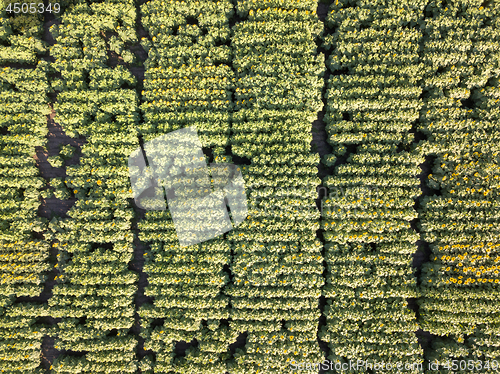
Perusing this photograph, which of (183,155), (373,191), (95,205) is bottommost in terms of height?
(95,205)

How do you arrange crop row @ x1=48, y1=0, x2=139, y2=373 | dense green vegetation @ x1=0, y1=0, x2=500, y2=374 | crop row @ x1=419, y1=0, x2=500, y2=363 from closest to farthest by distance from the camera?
crop row @ x1=419, y1=0, x2=500, y2=363 < dense green vegetation @ x1=0, y1=0, x2=500, y2=374 < crop row @ x1=48, y1=0, x2=139, y2=373

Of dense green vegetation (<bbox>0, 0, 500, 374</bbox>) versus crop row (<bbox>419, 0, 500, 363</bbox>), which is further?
dense green vegetation (<bbox>0, 0, 500, 374</bbox>)

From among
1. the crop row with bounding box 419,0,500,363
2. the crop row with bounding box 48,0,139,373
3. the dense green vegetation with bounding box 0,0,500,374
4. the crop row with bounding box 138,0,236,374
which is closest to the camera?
the crop row with bounding box 419,0,500,363

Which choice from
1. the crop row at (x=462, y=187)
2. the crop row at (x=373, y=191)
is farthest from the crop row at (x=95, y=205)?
the crop row at (x=462, y=187)

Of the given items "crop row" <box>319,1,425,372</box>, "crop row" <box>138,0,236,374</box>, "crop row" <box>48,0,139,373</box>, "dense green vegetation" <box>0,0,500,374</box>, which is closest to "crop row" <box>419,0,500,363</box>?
"dense green vegetation" <box>0,0,500,374</box>

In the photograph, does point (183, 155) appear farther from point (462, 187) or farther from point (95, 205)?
point (462, 187)

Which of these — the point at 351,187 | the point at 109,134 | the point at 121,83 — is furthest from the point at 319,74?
the point at 109,134

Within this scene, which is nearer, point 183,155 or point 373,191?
point 373,191

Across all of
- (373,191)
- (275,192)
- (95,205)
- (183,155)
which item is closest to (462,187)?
(373,191)

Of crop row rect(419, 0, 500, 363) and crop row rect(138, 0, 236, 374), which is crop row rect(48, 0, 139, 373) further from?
crop row rect(419, 0, 500, 363)

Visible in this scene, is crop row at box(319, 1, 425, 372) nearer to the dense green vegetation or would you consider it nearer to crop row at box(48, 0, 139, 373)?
the dense green vegetation

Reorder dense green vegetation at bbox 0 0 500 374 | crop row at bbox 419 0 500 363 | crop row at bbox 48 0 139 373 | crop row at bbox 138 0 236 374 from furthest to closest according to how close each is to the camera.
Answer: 1. crop row at bbox 48 0 139 373
2. crop row at bbox 138 0 236 374
3. dense green vegetation at bbox 0 0 500 374
4. crop row at bbox 419 0 500 363

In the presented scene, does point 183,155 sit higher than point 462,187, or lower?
higher
